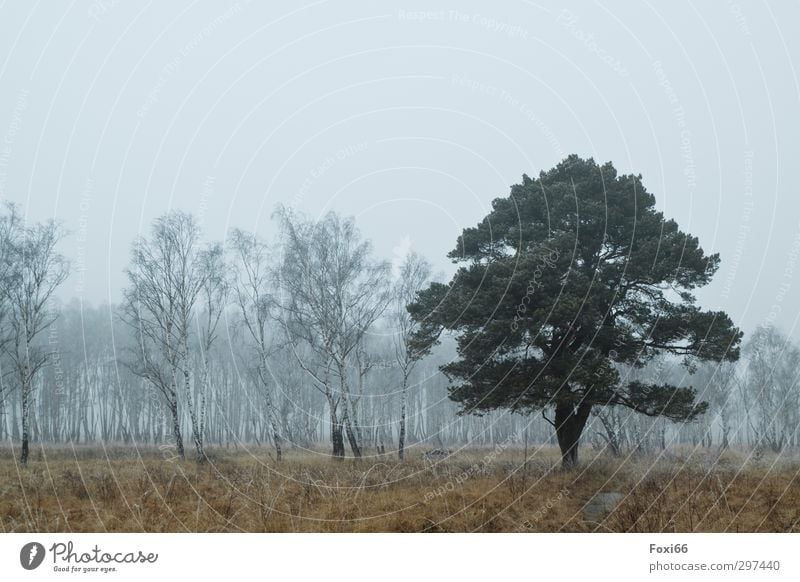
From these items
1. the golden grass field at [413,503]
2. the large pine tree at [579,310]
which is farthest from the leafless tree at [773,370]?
the golden grass field at [413,503]

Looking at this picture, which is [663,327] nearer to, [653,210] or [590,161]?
[653,210]

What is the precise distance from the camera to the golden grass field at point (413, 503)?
977cm

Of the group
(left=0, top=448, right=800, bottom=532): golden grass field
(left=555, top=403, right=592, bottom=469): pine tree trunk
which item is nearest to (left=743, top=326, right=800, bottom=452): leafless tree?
(left=555, top=403, right=592, bottom=469): pine tree trunk

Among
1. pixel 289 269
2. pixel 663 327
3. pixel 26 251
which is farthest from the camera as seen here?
pixel 289 269

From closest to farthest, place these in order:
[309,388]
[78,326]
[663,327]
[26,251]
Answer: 1. [663,327]
2. [26,251]
3. [78,326]
4. [309,388]

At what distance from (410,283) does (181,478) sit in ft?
57.1

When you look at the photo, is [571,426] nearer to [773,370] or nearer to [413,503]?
[413,503]

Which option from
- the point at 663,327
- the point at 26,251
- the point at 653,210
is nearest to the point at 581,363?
the point at 663,327

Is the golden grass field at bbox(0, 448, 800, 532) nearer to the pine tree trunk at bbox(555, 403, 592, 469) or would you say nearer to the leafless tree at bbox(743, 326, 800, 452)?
the pine tree trunk at bbox(555, 403, 592, 469)

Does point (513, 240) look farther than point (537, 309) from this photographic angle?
Yes

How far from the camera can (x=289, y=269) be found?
87.1ft

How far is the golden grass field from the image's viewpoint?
9.77 m

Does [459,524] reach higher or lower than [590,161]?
lower

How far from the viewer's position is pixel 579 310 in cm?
1525
